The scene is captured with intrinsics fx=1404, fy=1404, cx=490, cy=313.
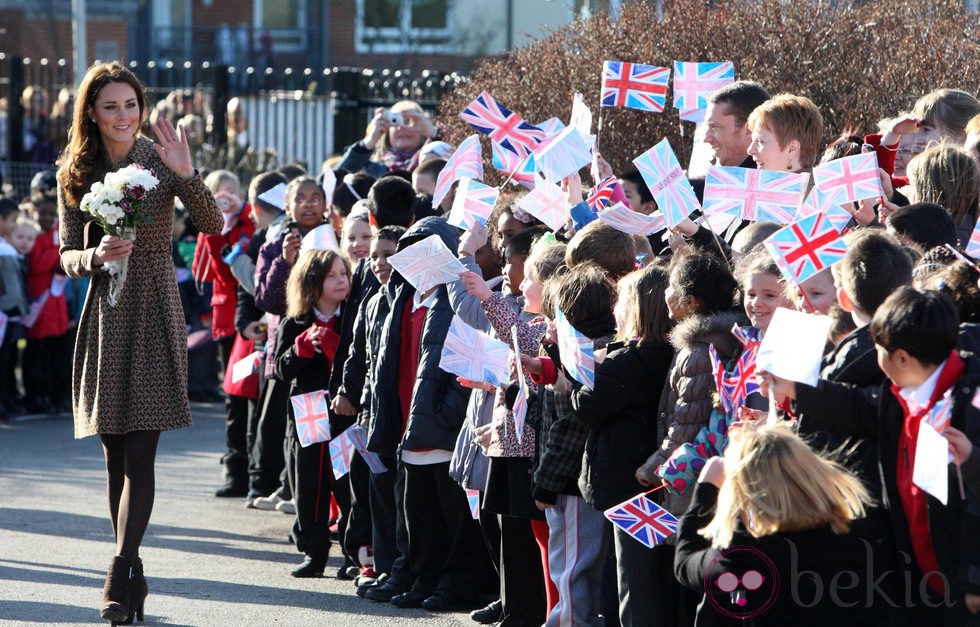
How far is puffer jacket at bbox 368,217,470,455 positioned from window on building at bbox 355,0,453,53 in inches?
978

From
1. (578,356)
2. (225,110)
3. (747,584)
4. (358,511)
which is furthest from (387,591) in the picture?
(225,110)

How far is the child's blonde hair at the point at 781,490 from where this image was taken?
139 inches

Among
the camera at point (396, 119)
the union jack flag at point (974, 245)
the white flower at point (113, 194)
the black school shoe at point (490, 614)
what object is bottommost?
the black school shoe at point (490, 614)

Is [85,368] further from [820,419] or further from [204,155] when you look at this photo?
[204,155]

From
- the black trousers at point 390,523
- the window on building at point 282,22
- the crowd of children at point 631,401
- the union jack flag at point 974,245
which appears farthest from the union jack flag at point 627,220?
the window on building at point 282,22

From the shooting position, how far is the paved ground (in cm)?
612

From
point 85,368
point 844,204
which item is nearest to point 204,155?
point 85,368

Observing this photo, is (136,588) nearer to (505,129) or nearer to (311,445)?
(311,445)

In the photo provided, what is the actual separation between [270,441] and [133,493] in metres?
2.65

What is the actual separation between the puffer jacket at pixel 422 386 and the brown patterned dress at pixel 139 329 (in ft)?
2.98

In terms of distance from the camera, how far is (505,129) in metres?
6.79

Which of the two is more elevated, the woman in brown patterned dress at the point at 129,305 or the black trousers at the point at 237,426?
the woman in brown patterned dress at the point at 129,305

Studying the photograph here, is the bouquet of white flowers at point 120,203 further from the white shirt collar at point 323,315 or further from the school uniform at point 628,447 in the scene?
the school uniform at point 628,447

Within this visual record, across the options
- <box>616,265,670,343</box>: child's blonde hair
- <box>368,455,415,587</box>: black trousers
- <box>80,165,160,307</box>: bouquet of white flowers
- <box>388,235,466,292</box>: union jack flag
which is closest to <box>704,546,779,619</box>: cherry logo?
<box>616,265,670,343</box>: child's blonde hair
